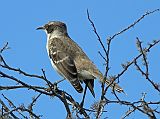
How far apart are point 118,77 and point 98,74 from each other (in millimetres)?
3061

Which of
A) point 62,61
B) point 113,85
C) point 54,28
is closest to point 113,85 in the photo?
point 113,85

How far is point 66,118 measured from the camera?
187 inches

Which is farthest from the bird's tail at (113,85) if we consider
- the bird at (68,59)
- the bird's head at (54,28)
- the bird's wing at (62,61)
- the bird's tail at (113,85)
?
the bird's head at (54,28)

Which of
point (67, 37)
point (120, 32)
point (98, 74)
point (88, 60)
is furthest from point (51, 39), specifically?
point (120, 32)

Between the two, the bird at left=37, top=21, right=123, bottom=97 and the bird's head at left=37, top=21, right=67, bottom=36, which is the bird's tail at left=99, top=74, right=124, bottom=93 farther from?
the bird's head at left=37, top=21, right=67, bottom=36

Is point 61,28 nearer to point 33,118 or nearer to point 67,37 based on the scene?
point 67,37

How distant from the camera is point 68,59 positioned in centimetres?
865

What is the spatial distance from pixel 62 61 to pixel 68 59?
144 mm

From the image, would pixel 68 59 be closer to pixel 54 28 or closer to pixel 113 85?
pixel 54 28

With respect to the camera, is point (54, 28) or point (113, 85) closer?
point (113, 85)

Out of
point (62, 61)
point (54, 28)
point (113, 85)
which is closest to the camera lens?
point (113, 85)

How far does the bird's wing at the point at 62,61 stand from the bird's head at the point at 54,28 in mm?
507

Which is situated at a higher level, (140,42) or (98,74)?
(98,74)

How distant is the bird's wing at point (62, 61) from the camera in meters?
7.99
